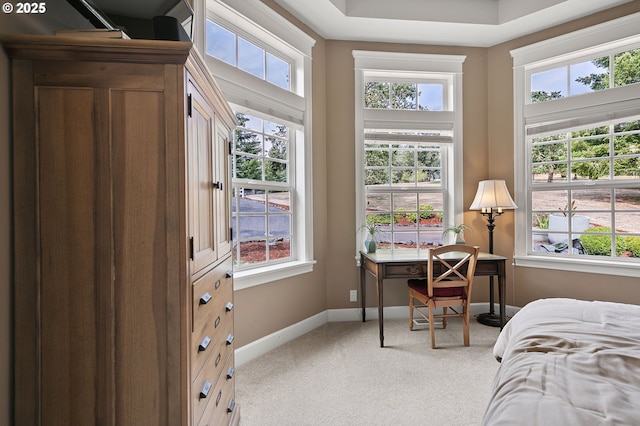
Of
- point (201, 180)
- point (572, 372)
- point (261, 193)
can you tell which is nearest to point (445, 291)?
point (261, 193)

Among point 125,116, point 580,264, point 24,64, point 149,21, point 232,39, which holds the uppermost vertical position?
point 232,39

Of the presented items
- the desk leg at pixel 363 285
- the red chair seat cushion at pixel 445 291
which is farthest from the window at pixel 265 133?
the red chair seat cushion at pixel 445 291

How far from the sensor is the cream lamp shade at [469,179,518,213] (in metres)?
3.41

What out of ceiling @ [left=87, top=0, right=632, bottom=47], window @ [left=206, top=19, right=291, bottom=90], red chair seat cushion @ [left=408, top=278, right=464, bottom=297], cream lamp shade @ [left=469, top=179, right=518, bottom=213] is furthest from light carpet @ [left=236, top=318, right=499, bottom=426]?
ceiling @ [left=87, top=0, right=632, bottom=47]

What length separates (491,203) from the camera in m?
3.42

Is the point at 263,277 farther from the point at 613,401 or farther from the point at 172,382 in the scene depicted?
the point at 613,401

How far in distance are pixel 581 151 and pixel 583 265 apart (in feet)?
3.75

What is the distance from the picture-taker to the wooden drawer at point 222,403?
1277 mm

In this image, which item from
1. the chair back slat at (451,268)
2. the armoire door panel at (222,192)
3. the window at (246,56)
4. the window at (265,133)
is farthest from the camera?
the chair back slat at (451,268)

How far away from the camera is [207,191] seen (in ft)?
4.36

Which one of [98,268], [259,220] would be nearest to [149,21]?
[98,268]

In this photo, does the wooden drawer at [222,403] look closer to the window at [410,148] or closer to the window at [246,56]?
the window at [246,56]

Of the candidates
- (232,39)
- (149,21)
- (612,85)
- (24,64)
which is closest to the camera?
(24,64)

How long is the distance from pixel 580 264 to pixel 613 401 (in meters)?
3.01
